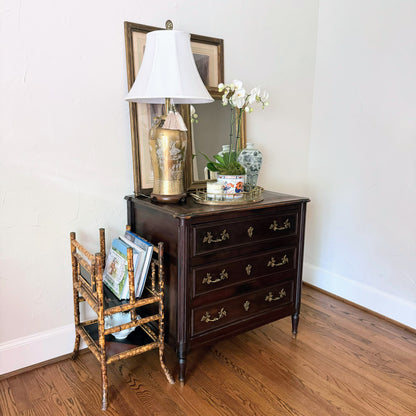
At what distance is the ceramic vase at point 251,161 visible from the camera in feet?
6.56

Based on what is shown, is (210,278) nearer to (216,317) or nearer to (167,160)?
(216,317)

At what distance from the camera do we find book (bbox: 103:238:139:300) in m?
1.61

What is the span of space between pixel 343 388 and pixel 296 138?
1618 mm

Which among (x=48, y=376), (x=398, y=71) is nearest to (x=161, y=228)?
(x=48, y=376)

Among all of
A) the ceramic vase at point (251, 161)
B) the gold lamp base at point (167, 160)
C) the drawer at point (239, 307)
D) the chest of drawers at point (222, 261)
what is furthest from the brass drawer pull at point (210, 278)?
the ceramic vase at point (251, 161)

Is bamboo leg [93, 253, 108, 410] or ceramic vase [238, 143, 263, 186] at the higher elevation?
ceramic vase [238, 143, 263, 186]

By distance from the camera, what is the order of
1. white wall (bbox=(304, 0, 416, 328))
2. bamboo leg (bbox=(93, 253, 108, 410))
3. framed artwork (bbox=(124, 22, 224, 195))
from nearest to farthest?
bamboo leg (bbox=(93, 253, 108, 410)) < framed artwork (bbox=(124, 22, 224, 195)) < white wall (bbox=(304, 0, 416, 328))

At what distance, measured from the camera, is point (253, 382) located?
5.58 feet

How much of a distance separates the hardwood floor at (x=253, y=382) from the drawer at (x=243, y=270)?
0.42 m

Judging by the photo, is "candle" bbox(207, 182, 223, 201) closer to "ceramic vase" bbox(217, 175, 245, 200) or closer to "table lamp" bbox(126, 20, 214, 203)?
"ceramic vase" bbox(217, 175, 245, 200)

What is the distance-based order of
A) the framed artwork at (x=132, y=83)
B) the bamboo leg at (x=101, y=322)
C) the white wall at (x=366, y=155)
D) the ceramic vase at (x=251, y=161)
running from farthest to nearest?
the white wall at (x=366, y=155)
the ceramic vase at (x=251, y=161)
the framed artwork at (x=132, y=83)
the bamboo leg at (x=101, y=322)

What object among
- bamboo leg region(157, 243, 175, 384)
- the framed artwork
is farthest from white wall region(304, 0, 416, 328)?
bamboo leg region(157, 243, 175, 384)

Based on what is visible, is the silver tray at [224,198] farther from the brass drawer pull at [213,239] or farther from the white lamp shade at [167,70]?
the white lamp shade at [167,70]

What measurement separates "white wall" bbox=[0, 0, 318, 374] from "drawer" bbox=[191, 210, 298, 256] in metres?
0.57
